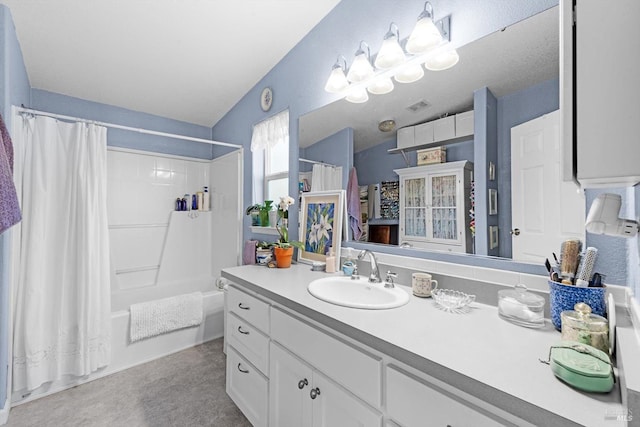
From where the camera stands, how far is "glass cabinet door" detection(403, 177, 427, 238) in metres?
1.39

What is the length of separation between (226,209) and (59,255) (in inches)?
54.4

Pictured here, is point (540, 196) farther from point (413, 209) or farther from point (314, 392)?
point (314, 392)

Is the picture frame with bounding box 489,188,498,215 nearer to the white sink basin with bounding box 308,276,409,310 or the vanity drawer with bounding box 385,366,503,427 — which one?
the white sink basin with bounding box 308,276,409,310

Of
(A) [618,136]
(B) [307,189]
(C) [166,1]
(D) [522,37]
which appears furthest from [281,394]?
(C) [166,1]

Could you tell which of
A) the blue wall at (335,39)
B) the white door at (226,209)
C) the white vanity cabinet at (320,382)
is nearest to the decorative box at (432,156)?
the blue wall at (335,39)

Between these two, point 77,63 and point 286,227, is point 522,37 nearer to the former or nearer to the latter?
point 286,227

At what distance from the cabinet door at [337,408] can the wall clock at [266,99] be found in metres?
2.06

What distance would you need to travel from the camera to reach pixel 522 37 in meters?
1.07

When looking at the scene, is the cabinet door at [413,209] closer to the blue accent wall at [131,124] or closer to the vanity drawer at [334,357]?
the vanity drawer at [334,357]

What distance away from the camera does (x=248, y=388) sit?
1528 mm

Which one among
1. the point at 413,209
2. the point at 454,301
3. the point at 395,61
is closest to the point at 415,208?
the point at 413,209

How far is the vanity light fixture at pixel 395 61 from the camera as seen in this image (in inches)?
49.6

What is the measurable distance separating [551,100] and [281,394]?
5.21 ft

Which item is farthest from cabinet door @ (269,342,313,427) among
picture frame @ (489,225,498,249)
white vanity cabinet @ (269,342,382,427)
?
picture frame @ (489,225,498,249)
